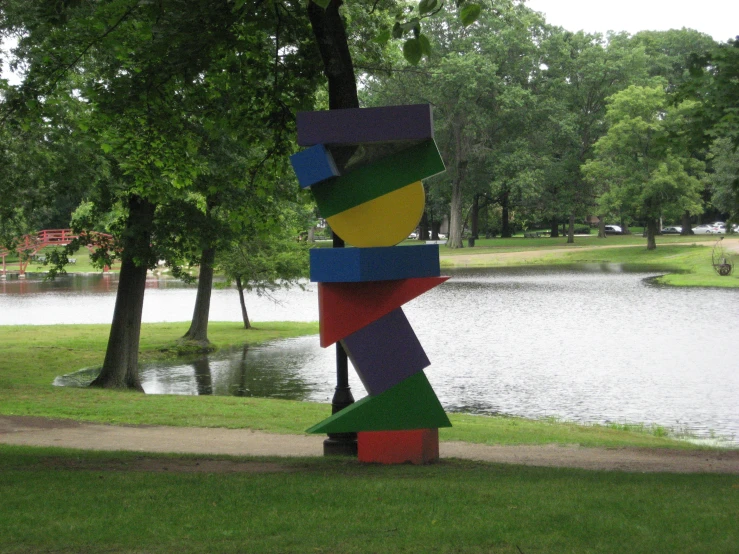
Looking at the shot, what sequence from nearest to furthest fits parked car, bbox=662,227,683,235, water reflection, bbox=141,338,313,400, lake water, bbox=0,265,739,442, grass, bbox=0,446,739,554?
grass, bbox=0,446,739,554 < lake water, bbox=0,265,739,442 < water reflection, bbox=141,338,313,400 < parked car, bbox=662,227,683,235

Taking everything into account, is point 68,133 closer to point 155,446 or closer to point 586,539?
point 155,446

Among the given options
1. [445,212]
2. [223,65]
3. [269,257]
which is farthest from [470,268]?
[223,65]

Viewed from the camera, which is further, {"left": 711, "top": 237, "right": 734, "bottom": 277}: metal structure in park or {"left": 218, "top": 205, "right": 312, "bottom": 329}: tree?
{"left": 711, "top": 237, "right": 734, "bottom": 277}: metal structure in park

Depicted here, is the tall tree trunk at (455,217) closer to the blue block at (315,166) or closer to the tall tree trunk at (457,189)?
the tall tree trunk at (457,189)

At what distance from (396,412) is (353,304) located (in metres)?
1.20

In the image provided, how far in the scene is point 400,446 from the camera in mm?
9188

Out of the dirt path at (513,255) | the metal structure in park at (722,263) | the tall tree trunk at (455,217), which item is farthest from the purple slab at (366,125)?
the tall tree trunk at (455,217)

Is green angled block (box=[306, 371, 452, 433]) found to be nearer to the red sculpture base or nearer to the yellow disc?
the red sculpture base

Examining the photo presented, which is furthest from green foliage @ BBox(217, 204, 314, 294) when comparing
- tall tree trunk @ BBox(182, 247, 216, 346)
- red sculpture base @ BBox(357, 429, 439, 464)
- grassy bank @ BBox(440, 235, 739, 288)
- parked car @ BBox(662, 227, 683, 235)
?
parked car @ BBox(662, 227, 683, 235)

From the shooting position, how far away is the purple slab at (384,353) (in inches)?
355

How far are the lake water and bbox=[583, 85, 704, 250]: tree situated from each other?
18.4m

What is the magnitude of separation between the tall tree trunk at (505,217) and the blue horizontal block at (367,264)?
68552 millimetres

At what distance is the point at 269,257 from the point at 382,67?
13589mm

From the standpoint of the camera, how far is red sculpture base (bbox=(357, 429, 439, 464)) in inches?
360
